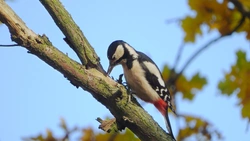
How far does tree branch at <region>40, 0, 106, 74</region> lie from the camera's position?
1877 mm

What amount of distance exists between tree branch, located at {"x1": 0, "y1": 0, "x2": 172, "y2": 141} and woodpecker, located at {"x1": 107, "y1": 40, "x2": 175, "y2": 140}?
0.65 m

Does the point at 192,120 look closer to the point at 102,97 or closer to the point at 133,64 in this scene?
the point at 102,97

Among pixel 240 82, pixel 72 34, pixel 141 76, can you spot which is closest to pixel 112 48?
pixel 141 76

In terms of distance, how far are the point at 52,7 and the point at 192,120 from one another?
2.44ft

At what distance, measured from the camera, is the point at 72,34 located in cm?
190

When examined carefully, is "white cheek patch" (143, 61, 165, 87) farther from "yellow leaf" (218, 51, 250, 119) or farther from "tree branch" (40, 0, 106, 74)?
"yellow leaf" (218, 51, 250, 119)

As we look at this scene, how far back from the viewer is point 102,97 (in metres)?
1.80

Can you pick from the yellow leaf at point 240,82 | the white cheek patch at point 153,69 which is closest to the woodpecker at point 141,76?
the white cheek patch at point 153,69

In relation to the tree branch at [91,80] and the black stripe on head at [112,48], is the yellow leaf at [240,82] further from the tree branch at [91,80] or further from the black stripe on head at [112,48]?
the black stripe on head at [112,48]

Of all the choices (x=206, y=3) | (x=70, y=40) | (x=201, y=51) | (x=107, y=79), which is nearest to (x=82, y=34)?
(x=70, y=40)

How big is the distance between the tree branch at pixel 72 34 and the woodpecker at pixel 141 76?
616 mm

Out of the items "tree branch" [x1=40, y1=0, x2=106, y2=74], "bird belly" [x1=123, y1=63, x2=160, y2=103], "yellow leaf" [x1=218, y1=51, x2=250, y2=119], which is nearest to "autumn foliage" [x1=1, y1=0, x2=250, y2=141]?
"yellow leaf" [x1=218, y1=51, x2=250, y2=119]

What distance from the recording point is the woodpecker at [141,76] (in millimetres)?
2562

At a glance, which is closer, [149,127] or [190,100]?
[190,100]
